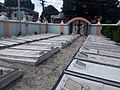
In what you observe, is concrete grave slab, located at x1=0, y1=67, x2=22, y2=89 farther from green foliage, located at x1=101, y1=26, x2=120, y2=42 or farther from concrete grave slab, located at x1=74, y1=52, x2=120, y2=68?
green foliage, located at x1=101, y1=26, x2=120, y2=42

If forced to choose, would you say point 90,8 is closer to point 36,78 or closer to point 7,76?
point 36,78

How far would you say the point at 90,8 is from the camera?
34.8 metres

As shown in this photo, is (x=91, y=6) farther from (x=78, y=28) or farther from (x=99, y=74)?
(x=99, y=74)

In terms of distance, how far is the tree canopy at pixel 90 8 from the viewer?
34469 millimetres

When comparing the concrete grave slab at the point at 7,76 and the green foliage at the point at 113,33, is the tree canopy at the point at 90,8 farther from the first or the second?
the concrete grave slab at the point at 7,76

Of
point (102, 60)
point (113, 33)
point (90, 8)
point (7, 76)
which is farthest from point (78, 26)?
point (7, 76)

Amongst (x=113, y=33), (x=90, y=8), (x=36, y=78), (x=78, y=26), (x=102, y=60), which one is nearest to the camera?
(x=36, y=78)

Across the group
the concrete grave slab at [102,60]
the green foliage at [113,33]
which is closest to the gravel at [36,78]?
the concrete grave slab at [102,60]

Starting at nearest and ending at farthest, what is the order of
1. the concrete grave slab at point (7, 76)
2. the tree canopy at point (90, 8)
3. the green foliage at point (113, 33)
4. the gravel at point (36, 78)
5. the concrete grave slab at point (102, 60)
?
the concrete grave slab at point (7, 76) → the gravel at point (36, 78) → the concrete grave slab at point (102, 60) → the green foliage at point (113, 33) → the tree canopy at point (90, 8)

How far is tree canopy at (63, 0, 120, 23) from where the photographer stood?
34469 millimetres

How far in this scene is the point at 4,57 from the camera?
650 centimetres

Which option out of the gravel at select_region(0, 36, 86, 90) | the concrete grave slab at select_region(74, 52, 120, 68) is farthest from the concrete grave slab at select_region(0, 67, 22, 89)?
the concrete grave slab at select_region(74, 52, 120, 68)

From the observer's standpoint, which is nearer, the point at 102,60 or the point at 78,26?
the point at 102,60

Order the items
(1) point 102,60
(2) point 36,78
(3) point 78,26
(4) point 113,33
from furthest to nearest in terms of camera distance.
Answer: (3) point 78,26 < (4) point 113,33 < (1) point 102,60 < (2) point 36,78
